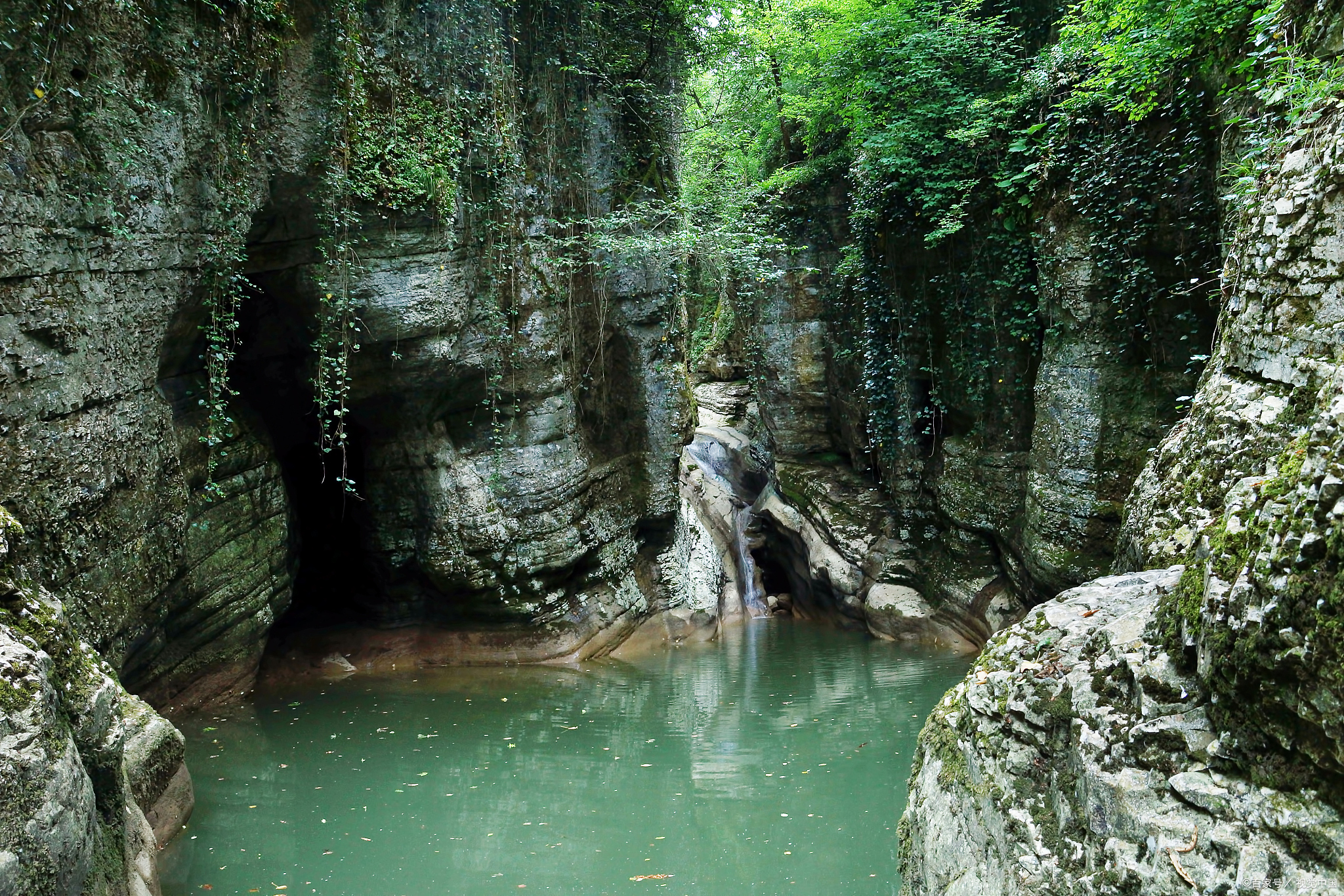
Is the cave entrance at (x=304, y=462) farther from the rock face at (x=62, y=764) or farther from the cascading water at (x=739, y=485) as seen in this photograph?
the cascading water at (x=739, y=485)

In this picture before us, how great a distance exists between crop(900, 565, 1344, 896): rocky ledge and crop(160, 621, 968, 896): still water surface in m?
2.39

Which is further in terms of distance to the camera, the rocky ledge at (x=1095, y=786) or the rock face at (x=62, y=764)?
the rock face at (x=62, y=764)

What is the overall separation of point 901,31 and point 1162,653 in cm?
1193

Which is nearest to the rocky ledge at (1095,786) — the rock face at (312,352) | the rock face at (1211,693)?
the rock face at (1211,693)

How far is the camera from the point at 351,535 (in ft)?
42.0

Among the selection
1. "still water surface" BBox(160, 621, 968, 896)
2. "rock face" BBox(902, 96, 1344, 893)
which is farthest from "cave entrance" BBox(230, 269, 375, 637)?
"rock face" BBox(902, 96, 1344, 893)

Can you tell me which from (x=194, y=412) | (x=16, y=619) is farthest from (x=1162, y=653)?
(x=194, y=412)

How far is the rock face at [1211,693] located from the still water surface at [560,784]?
2.57 m

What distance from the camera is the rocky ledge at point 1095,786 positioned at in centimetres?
258

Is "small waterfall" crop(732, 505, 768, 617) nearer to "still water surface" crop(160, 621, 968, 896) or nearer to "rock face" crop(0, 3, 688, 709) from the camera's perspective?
"rock face" crop(0, 3, 688, 709)

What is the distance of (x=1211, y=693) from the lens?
2.90 metres

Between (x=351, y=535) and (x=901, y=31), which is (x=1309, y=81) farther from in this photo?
(x=351, y=535)

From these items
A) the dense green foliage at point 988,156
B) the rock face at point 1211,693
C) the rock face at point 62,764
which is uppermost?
the dense green foliage at point 988,156

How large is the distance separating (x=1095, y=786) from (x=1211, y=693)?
48cm
